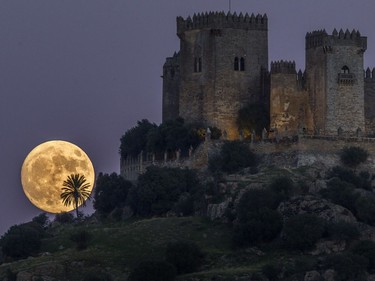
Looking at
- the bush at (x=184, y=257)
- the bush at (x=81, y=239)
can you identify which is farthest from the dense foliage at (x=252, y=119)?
the bush at (x=184, y=257)

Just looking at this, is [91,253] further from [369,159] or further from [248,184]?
[369,159]

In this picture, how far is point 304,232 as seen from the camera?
502ft

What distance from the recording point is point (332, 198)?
158250 mm

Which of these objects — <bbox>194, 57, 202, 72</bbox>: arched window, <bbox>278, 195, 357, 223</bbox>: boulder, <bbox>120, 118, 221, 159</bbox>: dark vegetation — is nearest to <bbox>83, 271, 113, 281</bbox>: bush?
<bbox>278, 195, 357, 223</bbox>: boulder

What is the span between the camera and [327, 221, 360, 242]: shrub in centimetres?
15325

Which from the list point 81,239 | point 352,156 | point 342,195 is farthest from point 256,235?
point 352,156

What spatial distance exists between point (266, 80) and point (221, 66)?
4.07m

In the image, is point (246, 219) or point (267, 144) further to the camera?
point (267, 144)

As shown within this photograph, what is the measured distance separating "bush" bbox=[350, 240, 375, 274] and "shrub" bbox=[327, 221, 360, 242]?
80 cm

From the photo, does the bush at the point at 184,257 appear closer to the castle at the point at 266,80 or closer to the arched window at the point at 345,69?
the castle at the point at 266,80

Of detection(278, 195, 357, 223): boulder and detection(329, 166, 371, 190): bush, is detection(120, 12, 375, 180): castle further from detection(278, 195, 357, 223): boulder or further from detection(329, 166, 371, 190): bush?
detection(278, 195, 357, 223): boulder

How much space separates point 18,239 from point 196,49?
75.0 feet

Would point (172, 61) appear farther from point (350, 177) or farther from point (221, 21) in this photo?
point (350, 177)

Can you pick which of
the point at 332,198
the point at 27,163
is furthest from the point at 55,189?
the point at 332,198
